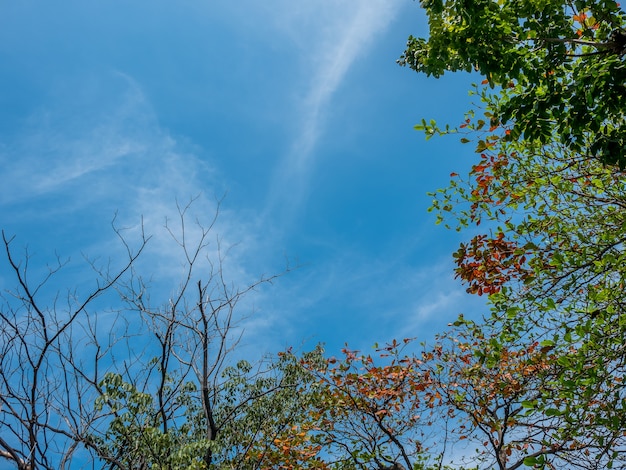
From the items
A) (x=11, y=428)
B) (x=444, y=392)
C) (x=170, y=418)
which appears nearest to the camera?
(x=11, y=428)

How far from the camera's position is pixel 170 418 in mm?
7496

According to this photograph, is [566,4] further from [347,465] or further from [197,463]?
[347,465]

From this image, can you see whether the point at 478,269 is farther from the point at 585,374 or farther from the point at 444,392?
the point at 444,392

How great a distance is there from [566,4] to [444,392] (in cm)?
674

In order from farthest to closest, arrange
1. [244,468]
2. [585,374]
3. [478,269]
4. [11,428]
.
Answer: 1. [244,468]
2. [478,269]
3. [11,428]
4. [585,374]

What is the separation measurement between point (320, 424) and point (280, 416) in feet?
3.63

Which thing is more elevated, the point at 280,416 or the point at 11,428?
the point at 280,416

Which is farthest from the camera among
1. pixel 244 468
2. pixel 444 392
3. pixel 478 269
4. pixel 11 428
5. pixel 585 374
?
pixel 444 392

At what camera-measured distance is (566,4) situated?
4.94 m

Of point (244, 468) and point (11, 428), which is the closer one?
point (11, 428)

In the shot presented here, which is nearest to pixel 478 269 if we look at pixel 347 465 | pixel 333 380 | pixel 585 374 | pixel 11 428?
pixel 585 374

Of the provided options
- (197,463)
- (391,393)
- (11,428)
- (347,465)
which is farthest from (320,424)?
(11,428)

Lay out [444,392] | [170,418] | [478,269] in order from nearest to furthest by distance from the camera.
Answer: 1. [478,269]
2. [170,418]
3. [444,392]

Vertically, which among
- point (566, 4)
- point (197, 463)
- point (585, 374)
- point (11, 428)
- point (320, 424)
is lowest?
point (585, 374)
